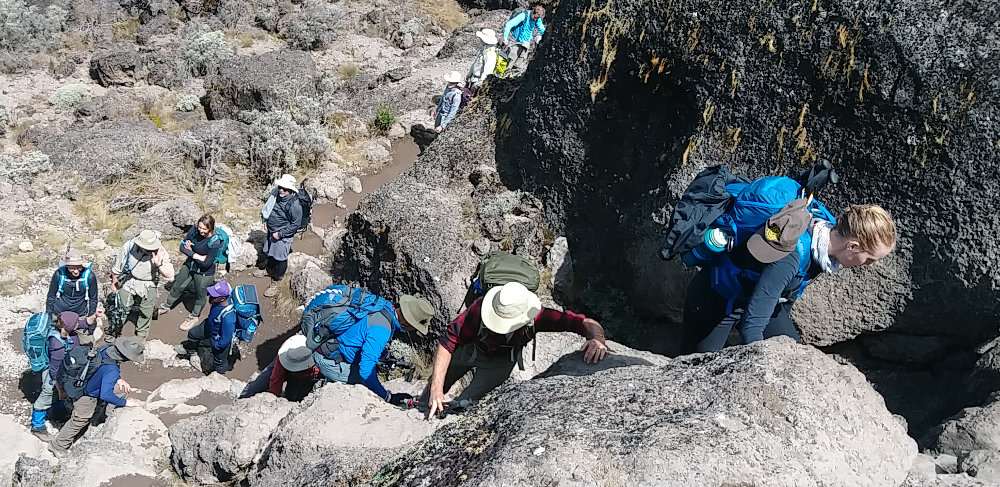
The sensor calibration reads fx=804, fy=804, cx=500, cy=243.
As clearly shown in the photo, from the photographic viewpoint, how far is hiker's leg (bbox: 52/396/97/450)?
23.3ft

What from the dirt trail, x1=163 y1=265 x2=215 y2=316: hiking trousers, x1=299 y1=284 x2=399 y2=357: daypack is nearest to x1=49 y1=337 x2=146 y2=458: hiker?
the dirt trail

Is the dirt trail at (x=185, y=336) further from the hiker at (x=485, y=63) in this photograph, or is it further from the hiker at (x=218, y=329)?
the hiker at (x=485, y=63)

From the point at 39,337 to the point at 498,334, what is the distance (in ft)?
15.5

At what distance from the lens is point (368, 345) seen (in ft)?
19.2

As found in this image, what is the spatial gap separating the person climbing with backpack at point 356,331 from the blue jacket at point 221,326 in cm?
222

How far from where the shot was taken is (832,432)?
3408mm

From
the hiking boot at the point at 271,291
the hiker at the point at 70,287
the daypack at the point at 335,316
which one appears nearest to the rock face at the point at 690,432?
the daypack at the point at 335,316

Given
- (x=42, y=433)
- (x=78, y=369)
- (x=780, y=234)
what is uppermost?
(x=780, y=234)

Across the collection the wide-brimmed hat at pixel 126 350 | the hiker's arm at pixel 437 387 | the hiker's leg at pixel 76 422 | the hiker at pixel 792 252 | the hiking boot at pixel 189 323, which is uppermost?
the hiker at pixel 792 252

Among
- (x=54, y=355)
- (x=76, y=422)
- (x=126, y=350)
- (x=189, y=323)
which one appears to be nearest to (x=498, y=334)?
(x=126, y=350)

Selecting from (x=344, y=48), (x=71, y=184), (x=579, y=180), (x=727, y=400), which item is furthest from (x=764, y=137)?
(x=344, y=48)

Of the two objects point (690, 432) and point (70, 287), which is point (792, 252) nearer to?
point (690, 432)

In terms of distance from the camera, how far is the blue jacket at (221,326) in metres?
7.97

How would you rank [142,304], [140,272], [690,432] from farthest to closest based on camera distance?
[142,304], [140,272], [690,432]
